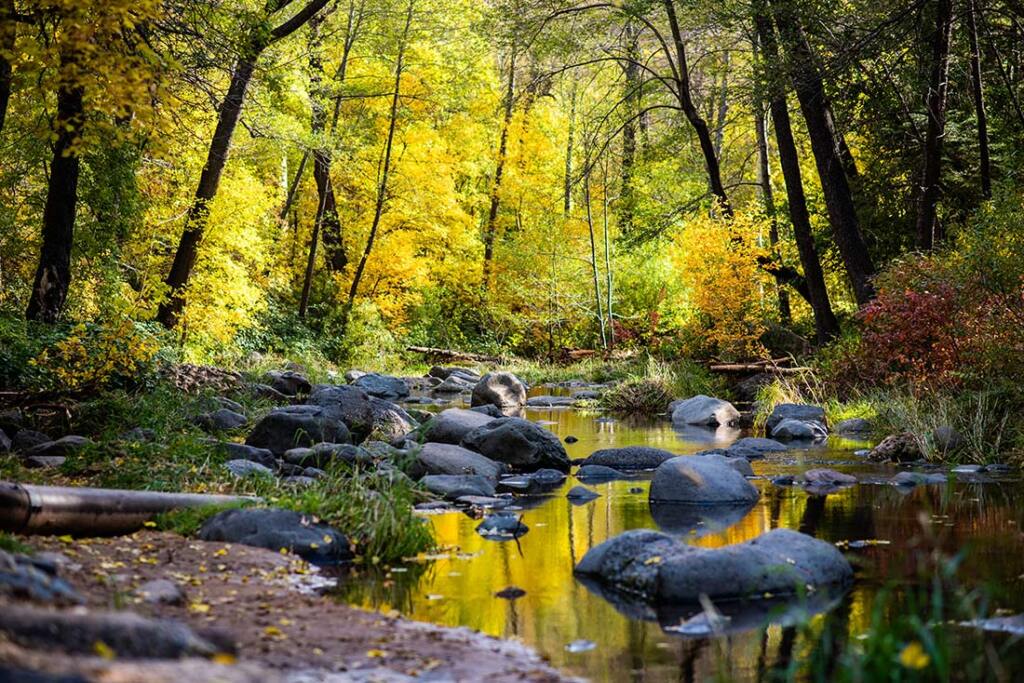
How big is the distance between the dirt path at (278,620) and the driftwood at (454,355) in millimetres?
22123

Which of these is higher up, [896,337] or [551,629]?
[896,337]

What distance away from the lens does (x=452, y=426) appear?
12352 mm

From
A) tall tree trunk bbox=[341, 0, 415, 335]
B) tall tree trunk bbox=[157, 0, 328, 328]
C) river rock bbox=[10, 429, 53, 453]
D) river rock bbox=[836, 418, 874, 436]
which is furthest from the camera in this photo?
tall tree trunk bbox=[341, 0, 415, 335]

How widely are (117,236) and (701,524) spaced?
1182 centimetres

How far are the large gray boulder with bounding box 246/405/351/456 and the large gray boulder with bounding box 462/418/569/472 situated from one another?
5.07 feet

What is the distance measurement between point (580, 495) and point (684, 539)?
210 centimetres

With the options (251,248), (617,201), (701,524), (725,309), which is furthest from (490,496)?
(617,201)

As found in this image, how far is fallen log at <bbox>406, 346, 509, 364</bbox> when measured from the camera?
93.6 ft

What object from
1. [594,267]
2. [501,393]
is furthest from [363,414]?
[594,267]

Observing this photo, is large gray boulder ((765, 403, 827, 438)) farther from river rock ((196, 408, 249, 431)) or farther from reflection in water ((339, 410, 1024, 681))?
river rock ((196, 408, 249, 431))

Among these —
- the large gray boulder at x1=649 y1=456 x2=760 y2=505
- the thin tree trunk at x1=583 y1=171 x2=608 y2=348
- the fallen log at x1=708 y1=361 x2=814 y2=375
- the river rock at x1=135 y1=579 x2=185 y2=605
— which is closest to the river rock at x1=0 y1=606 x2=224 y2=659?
the river rock at x1=135 y1=579 x2=185 y2=605

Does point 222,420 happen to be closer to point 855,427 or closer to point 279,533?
point 279,533

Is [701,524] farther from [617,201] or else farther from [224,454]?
[617,201]

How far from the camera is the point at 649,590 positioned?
19.6ft
